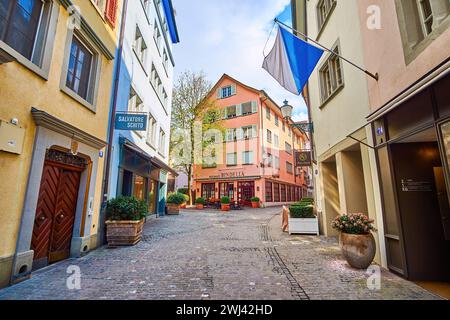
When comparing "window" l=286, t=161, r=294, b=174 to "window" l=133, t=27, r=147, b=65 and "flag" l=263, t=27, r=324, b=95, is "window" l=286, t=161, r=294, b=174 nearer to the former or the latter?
"window" l=133, t=27, r=147, b=65

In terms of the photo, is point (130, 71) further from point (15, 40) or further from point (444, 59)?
point (444, 59)

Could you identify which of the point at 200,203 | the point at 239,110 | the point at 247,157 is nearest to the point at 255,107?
the point at 239,110

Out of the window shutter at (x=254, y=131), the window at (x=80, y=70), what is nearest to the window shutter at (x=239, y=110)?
the window shutter at (x=254, y=131)

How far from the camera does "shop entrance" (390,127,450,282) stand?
4.12 metres

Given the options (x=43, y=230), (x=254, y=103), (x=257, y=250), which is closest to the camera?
(x=43, y=230)

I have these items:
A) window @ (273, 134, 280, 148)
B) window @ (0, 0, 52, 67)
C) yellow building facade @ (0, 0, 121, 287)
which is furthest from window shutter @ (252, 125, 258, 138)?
window @ (0, 0, 52, 67)

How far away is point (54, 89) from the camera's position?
4891 mm

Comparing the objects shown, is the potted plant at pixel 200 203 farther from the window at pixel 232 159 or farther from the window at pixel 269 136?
the window at pixel 269 136

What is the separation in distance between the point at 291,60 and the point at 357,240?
4958 millimetres

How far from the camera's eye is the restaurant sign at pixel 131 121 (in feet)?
23.0

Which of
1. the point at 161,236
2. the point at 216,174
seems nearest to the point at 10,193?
the point at 161,236

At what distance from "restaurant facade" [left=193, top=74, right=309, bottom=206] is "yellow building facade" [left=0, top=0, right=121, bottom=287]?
18935 millimetres

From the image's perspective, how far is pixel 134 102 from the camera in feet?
32.7

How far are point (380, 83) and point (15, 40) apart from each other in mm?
7583
